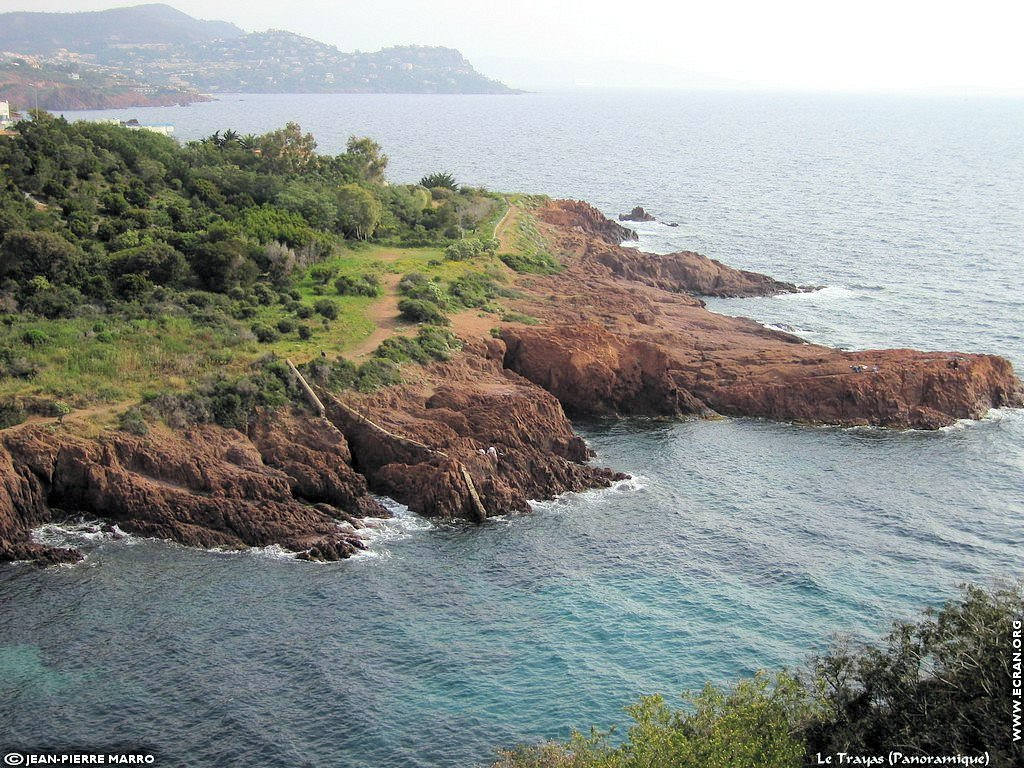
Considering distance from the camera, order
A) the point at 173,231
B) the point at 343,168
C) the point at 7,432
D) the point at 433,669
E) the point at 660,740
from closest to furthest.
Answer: the point at 660,740 → the point at 433,669 → the point at 7,432 → the point at 173,231 → the point at 343,168

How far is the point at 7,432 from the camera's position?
4531 cm

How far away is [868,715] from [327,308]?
1706 inches

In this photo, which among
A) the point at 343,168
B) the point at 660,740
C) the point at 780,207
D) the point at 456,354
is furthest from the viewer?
the point at 780,207

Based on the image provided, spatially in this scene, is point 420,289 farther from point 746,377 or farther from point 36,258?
point 36,258

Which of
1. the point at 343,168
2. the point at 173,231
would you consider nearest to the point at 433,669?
the point at 173,231

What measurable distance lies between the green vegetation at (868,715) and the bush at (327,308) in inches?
1501

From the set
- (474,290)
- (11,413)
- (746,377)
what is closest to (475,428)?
(746,377)

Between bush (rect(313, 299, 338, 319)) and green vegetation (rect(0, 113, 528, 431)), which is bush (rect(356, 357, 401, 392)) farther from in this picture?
bush (rect(313, 299, 338, 319))

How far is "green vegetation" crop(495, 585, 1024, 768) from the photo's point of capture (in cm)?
2492

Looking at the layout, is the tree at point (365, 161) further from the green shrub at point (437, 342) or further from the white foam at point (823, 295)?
the green shrub at point (437, 342)

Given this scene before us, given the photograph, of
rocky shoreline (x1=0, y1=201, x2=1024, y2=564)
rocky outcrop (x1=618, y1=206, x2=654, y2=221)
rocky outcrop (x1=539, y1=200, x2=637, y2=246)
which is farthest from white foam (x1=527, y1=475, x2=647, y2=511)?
rocky outcrop (x1=618, y1=206, x2=654, y2=221)

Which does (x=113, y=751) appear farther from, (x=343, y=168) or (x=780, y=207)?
(x=780, y=207)

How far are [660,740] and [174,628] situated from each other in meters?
19.3

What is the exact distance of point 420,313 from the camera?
64.4 metres
